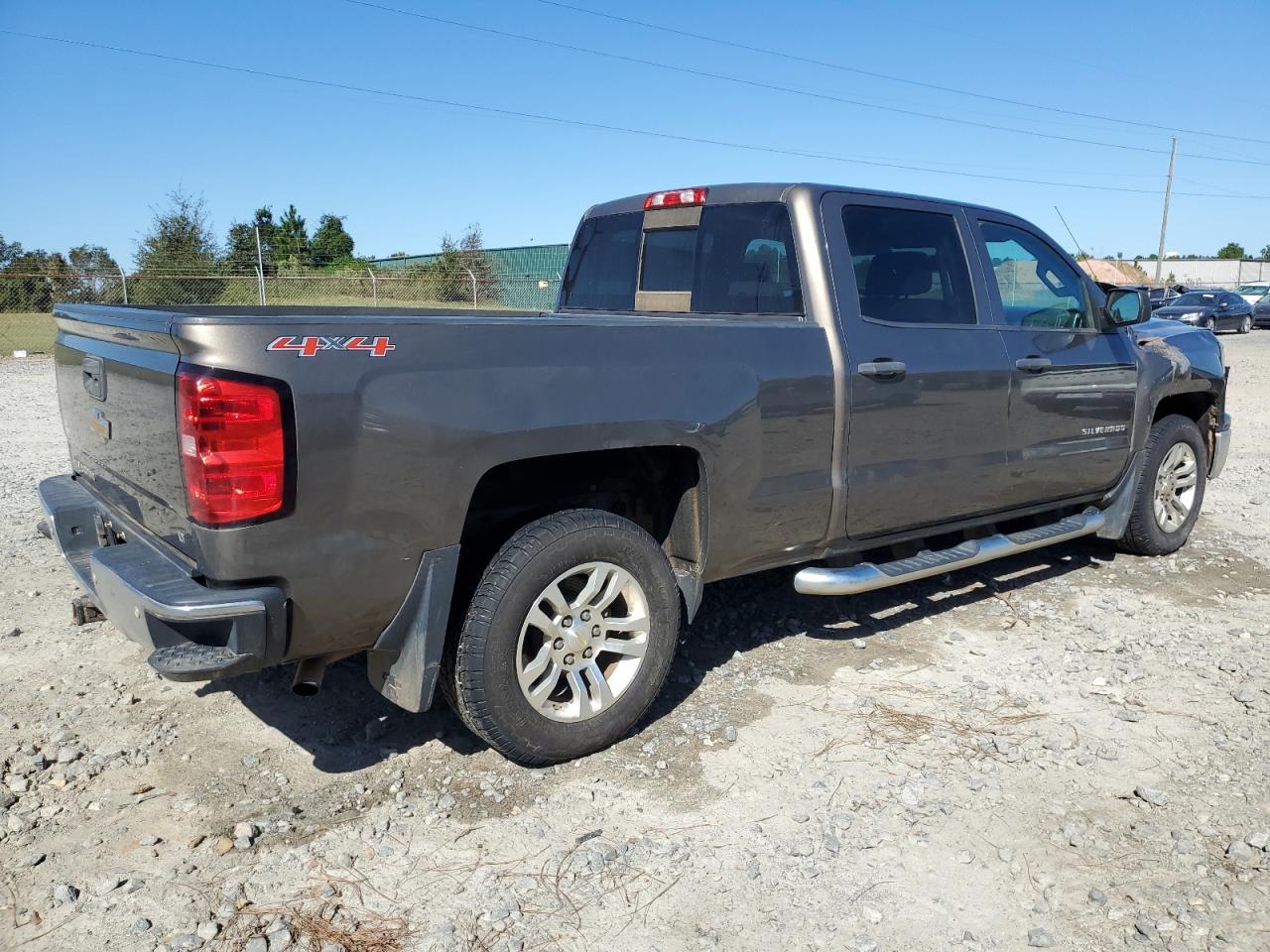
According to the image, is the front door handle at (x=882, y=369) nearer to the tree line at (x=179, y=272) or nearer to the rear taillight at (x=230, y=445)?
the rear taillight at (x=230, y=445)

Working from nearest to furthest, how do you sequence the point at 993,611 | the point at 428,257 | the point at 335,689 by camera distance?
the point at 335,689, the point at 993,611, the point at 428,257

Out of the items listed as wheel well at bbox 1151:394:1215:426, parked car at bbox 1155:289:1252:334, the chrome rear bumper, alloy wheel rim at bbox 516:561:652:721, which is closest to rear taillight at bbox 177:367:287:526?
the chrome rear bumper

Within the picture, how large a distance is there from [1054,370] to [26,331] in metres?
22.0

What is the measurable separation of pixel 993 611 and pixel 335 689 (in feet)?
10.7

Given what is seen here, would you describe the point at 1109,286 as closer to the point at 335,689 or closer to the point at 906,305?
the point at 906,305

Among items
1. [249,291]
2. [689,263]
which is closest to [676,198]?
[689,263]

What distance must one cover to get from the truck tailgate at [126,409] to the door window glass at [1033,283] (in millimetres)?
3649

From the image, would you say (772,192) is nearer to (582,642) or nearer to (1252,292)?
(582,642)

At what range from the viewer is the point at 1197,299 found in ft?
98.5

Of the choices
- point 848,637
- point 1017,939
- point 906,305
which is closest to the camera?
point 1017,939

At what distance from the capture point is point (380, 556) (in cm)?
290

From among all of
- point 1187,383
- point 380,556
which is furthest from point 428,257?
point 380,556

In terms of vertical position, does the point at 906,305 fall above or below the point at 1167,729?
above

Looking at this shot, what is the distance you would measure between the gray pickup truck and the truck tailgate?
17 millimetres
